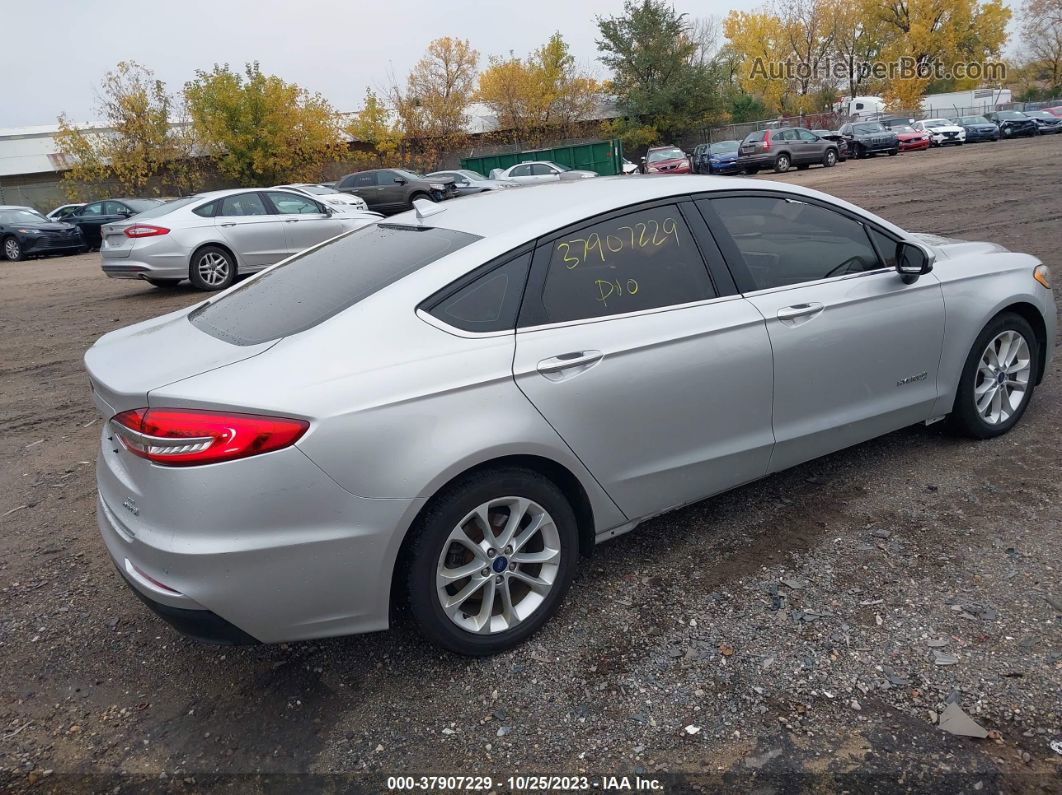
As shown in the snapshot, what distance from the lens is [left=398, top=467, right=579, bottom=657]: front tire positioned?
2.72 metres

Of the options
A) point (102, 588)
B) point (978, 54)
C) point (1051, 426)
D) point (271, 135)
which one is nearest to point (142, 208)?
point (271, 135)

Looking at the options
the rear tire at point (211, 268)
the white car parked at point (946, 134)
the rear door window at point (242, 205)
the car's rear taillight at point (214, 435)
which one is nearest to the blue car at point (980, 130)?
the white car parked at point (946, 134)

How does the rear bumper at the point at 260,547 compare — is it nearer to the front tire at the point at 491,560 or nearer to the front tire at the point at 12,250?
the front tire at the point at 491,560

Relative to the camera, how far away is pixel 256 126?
40250 millimetres

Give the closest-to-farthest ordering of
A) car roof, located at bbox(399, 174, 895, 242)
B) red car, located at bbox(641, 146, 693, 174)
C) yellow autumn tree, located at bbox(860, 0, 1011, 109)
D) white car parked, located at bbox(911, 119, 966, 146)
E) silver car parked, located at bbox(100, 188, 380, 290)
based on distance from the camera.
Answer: car roof, located at bbox(399, 174, 895, 242)
silver car parked, located at bbox(100, 188, 380, 290)
red car, located at bbox(641, 146, 693, 174)
white car parked, located at bbox(911, 119, 966, 146)
yellow autumn tree, located at bbox(860, 0, 1011, 109)

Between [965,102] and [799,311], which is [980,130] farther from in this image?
[799,311]

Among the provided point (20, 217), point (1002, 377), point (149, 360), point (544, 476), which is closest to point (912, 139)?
point (20, 217)

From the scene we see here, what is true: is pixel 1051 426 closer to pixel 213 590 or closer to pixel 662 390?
pixel 662 390

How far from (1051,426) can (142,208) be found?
2432 centimetres

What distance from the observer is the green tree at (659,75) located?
160 ft

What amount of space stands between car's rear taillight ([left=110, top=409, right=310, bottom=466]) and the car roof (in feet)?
3.78

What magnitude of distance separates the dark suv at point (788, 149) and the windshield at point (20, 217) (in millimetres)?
23933

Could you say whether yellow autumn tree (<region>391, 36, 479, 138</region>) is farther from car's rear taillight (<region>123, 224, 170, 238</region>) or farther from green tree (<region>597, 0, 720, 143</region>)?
car's rear taillight (<region>123, 224, 170, 238</region>)

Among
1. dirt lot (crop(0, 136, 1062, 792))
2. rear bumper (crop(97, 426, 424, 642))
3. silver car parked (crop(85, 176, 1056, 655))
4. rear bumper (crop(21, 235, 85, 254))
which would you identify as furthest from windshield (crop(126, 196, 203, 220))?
rear bumper (crop(21, 235, 85, 254))
